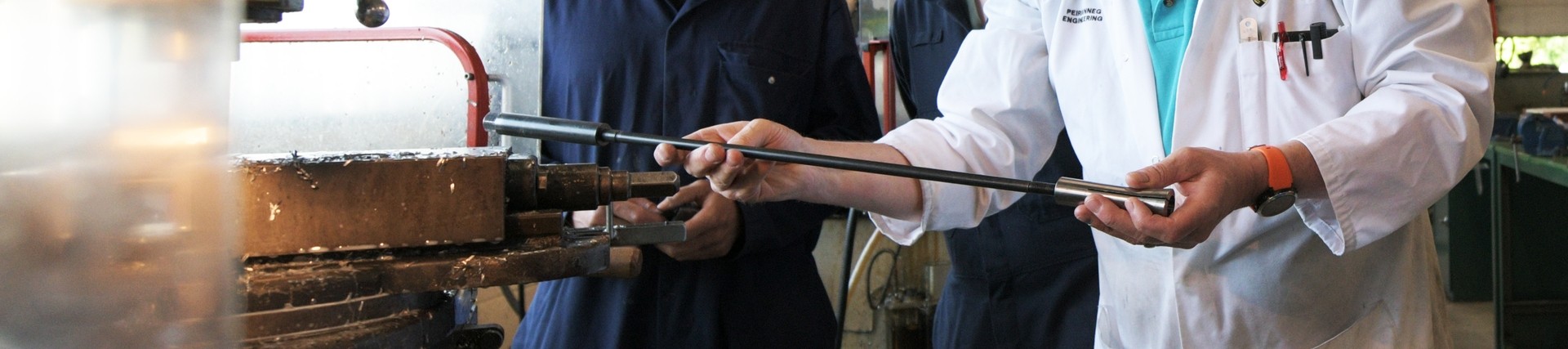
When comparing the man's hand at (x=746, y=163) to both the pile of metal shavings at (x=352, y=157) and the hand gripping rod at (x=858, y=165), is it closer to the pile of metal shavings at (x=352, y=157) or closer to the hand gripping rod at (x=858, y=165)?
the hand gripping rod at (x=858, y=165)

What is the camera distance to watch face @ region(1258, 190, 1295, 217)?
2.81 ft

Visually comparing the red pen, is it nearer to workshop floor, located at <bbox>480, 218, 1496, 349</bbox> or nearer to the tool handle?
the tool handle

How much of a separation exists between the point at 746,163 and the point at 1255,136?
0.46 metres

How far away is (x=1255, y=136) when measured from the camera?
0.98 metres

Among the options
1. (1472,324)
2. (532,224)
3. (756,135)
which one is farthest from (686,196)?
(1472,324)

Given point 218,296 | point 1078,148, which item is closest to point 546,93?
point 1078,148

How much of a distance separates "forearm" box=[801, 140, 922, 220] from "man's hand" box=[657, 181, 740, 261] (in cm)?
21

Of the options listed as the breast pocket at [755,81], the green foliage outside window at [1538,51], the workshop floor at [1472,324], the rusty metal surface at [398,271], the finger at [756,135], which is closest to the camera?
the rusty metal surface at [398,271]

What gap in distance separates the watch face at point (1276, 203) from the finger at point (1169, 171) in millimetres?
68

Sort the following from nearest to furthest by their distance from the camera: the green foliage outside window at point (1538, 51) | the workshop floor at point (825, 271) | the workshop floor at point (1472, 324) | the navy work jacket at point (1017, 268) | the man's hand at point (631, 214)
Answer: the man's hand at point (631, 214)
the navy work jacket at point (1017, 268)
the workshop floor at point (825, 271)
the workshop floor at point (1472, 324)
the green foliage outside window at point (1538, 51)

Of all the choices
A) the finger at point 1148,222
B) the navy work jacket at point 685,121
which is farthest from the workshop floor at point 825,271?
the finger at point 1148,222

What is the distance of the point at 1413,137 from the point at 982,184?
35 cm

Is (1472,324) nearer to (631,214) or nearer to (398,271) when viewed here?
(631,214)

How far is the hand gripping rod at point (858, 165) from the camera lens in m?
0.83
